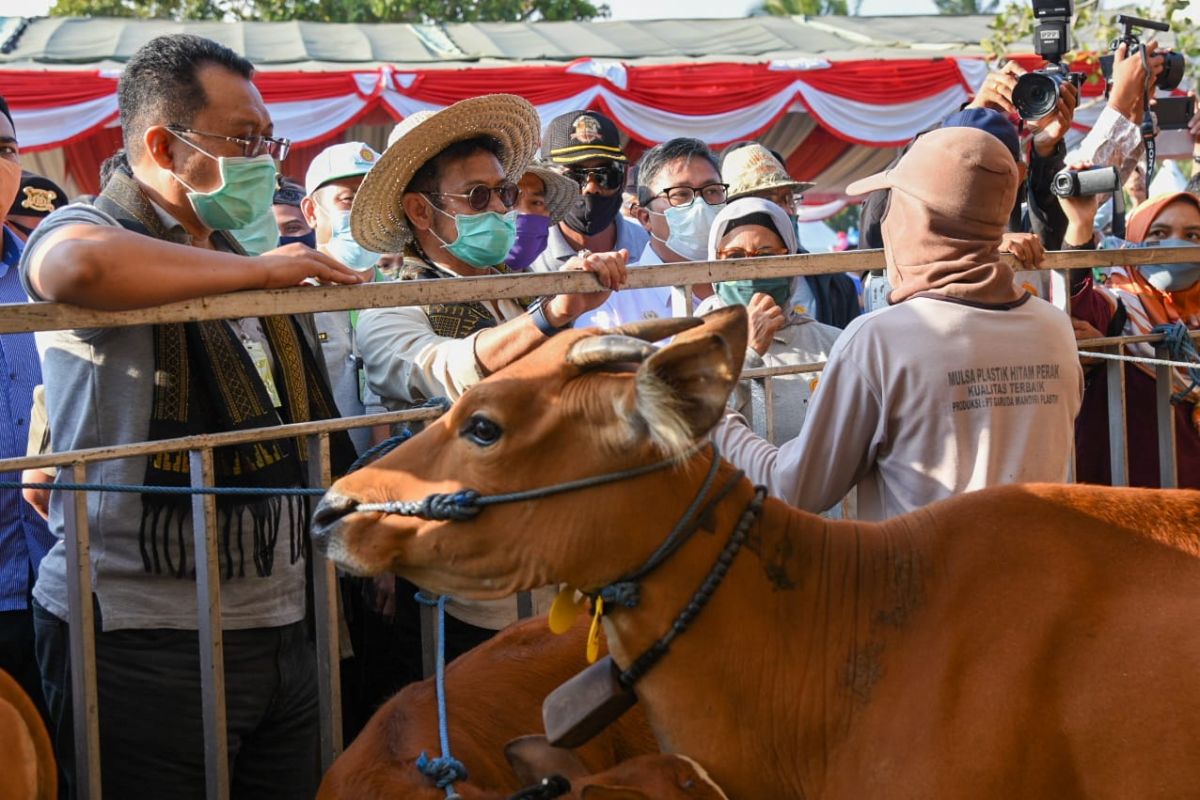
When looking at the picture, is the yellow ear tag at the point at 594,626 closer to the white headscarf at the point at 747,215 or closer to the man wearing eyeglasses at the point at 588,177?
the white headscarf at the point at 747,215

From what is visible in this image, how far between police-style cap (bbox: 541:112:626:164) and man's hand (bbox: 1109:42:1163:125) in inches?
91.5

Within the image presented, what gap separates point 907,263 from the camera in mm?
3131

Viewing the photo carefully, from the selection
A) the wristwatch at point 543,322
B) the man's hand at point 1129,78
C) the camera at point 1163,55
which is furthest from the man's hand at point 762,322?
the camera at point 1163,55

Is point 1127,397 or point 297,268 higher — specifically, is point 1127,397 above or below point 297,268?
below

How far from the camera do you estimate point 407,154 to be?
421 centimetres

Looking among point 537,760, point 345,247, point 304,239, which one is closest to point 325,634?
point 537,760

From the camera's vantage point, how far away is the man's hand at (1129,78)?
19.2ft

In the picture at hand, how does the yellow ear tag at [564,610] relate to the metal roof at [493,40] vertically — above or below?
below

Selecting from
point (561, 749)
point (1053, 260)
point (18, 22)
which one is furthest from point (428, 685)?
point (18, 22)

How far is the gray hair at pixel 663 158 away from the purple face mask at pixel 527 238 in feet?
4.48

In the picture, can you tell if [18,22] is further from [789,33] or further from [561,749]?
[561,749]

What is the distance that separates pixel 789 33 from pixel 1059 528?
22.2 metres

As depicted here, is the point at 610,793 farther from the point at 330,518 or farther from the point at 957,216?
the point at 957,216

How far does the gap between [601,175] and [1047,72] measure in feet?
→ 7.39
